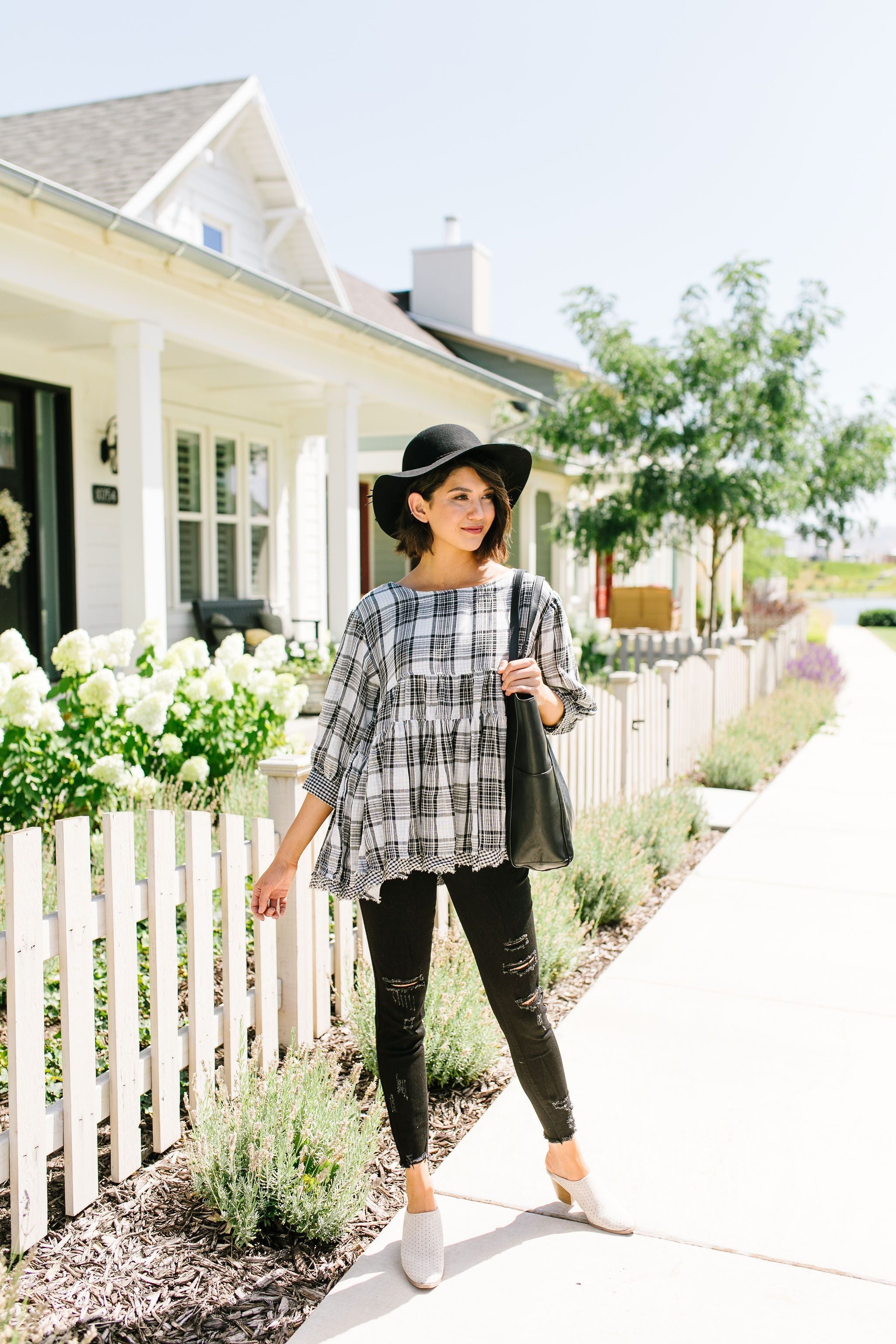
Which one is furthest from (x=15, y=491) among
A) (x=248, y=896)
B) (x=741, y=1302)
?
(x=741, y=1302)

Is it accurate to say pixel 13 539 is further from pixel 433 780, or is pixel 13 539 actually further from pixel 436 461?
pixel 433 780

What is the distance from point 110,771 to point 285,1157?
220 cm

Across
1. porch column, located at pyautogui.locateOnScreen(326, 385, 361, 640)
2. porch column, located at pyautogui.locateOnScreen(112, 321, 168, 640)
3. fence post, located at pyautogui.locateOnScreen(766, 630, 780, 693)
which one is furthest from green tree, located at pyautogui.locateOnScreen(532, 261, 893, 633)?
porch column, located at pyautogui.locateOnScreen(112, 321, 168, 640)

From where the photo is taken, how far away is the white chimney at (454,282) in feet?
62.0

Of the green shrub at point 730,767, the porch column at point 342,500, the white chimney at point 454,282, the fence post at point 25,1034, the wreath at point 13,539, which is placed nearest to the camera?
Answer: the fence post at point 25,1034

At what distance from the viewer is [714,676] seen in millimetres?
9070

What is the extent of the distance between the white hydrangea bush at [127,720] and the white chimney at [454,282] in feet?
47.7

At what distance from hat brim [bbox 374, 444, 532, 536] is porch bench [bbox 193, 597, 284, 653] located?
7.77 metres

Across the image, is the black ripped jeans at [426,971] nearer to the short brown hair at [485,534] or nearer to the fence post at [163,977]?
the fence post at [163,977]

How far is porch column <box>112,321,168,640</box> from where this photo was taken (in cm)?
738

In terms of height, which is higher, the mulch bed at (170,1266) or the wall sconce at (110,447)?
the wall sconce at (110,447)

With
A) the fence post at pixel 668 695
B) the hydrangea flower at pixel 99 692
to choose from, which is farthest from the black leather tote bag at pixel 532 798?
the fence post at pixel 668 695

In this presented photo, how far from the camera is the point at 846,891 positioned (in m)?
5.35

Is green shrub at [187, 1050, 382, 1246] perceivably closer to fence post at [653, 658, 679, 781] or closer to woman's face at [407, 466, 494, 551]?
woman's face at [407, 466, 494, 551]
